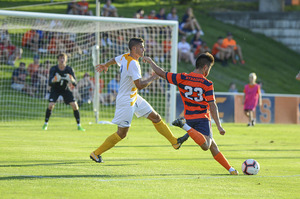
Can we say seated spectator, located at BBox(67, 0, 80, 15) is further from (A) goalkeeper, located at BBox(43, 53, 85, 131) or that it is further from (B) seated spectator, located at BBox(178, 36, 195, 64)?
(A) goalkeeper, located at BBox(43, 53, 85, 131)

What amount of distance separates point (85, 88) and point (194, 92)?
13091 mm

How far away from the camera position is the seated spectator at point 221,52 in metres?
29.3

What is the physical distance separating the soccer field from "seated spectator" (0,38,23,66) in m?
7.45

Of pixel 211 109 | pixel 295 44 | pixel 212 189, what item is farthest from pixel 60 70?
pixel 295 44

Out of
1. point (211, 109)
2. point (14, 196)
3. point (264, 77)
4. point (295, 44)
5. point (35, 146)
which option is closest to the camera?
point (14, 196)

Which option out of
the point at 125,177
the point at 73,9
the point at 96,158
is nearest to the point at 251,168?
the point at 125,177

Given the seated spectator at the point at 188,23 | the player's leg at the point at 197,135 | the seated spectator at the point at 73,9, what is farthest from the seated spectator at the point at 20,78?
the player's leg at the point at 197,135

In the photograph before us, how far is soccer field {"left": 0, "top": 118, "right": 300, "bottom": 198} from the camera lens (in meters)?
7.21

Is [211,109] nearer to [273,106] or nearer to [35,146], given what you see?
[35,146]

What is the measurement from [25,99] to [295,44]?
67.9 feet

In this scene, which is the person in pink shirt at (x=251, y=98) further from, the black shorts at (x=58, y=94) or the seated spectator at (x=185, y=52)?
the black shorts at (x=58, y=94)

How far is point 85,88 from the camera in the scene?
851 inches

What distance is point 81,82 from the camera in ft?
71.3

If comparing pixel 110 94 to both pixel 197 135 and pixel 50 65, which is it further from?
pixel 197 135
